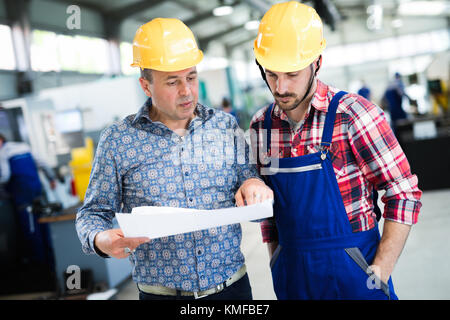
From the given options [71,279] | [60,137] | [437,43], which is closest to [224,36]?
[437,43]

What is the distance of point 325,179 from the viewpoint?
3.48 ft

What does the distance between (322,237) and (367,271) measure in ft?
0.51

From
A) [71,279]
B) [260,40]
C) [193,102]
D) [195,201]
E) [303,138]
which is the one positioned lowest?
[71,279]

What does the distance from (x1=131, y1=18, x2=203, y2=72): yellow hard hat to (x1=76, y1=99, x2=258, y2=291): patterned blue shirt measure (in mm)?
183

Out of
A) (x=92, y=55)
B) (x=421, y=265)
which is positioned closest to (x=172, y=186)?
(x=421, y=265)

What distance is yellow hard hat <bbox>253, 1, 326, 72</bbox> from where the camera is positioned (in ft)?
3.41

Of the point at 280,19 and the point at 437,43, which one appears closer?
the point at 280,19

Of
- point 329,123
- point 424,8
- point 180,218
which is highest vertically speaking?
point 424,8

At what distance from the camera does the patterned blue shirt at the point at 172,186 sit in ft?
3.92

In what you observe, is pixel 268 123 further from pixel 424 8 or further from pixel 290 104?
pixel 424 8

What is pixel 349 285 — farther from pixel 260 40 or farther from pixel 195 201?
pixel 260 40
